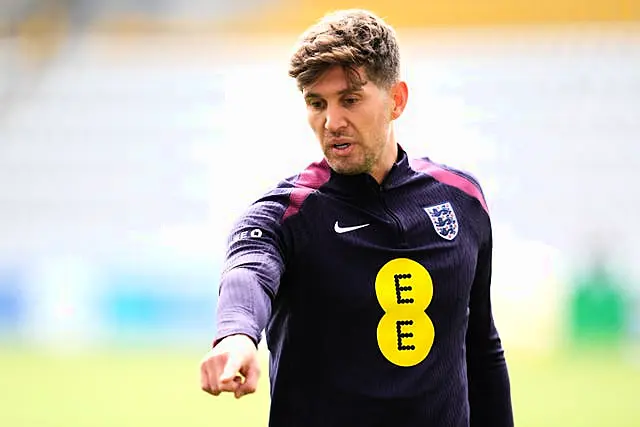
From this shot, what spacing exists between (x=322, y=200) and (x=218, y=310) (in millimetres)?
442

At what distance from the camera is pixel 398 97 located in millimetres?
2363

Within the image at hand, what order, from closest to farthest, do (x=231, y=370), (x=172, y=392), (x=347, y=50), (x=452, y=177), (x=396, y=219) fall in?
(x=231, y=370) < (x=347, y=50) < (x=396, y=219) < (x=452, y=177) < (x=172, y=392)

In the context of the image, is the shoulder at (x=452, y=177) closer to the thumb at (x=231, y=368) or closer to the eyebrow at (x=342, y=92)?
the eyebrow at (x=342, y=92)

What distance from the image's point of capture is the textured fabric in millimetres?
2182

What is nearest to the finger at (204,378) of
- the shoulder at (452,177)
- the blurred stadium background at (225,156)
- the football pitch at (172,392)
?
the shoulder at (452,177)

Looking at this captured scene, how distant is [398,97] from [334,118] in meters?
0.24

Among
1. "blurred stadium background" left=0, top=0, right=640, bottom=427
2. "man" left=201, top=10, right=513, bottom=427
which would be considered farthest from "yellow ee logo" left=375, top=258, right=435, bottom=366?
"blurred stadium background" left=0, top=0, right=640, bottom=427

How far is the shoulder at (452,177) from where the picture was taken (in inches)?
96.0

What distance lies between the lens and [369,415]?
2.17 metres

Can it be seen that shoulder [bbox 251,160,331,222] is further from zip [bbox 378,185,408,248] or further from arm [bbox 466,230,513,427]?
arm [bbox 466,230,513,427]

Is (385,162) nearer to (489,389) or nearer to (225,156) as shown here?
(489,389)

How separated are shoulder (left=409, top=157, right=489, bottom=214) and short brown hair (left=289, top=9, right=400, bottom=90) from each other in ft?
0.81

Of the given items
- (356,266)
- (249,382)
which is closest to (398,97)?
(356,266)

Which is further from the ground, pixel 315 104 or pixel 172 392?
pixel 315 104
